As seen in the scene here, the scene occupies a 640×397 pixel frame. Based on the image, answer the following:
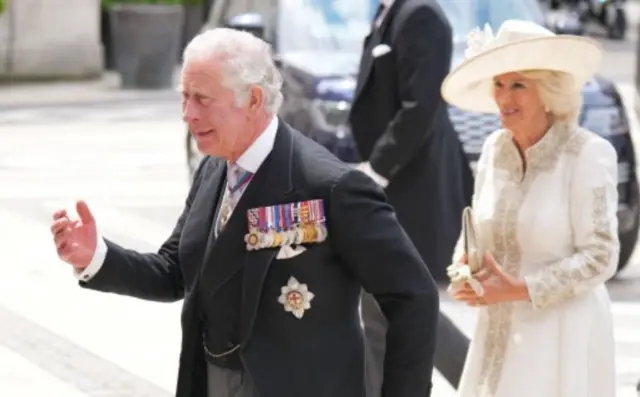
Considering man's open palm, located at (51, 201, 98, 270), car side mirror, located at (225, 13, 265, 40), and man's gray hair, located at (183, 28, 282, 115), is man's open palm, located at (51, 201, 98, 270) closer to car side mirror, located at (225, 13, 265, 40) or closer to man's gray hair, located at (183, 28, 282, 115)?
man's gray hair, located at (183, 28, 282, 115)

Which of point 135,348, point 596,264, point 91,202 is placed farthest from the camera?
point 91,202

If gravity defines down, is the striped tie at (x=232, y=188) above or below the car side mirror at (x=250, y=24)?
above

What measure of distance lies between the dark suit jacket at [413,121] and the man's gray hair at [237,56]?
2.93 metres

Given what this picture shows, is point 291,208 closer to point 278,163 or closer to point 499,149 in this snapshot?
point 278,163

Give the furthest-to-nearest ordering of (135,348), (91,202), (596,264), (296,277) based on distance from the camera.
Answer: (91,202) → (135,348) → (596,264) → (296,277)

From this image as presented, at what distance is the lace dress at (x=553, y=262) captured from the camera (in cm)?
479

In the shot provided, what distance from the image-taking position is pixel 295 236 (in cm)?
379

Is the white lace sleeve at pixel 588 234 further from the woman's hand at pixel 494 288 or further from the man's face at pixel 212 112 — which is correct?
the man's face at pixel 212 112

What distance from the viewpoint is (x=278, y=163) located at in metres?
3.87

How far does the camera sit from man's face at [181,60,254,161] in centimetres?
378

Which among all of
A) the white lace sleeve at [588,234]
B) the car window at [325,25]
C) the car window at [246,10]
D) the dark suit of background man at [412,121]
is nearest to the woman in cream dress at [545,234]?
the white lace sleeve at [588,234]

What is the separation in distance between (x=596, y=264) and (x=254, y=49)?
1.42 metres

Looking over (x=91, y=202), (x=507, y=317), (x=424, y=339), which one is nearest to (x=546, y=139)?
(x=507, y=317)

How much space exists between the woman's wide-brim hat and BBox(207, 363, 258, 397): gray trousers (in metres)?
1.49
